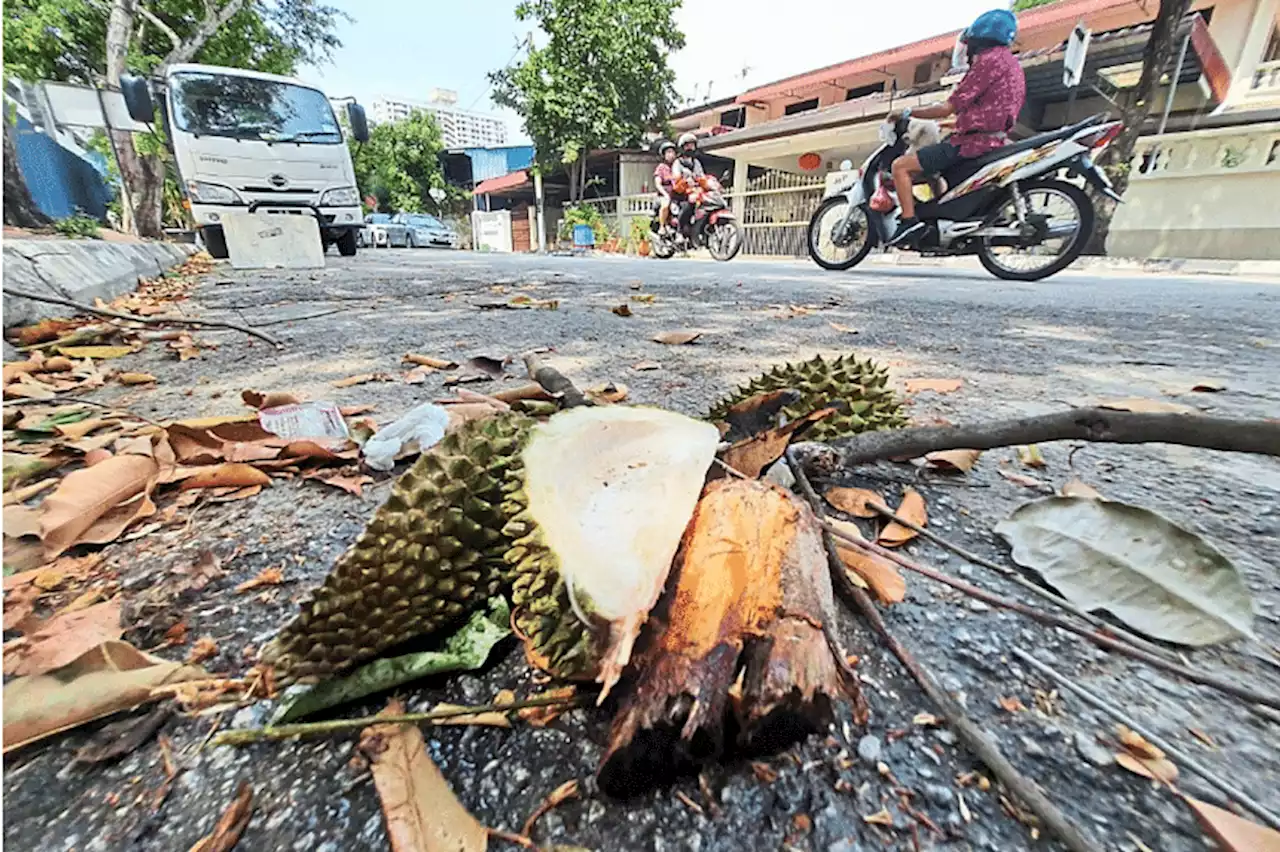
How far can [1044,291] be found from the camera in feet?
11.4

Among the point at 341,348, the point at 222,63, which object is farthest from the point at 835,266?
the point at 222,63

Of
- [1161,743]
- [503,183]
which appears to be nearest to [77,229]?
[1161,743]

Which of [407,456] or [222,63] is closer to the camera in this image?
[407,456]

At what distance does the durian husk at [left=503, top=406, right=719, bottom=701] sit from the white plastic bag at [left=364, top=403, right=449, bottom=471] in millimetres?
372

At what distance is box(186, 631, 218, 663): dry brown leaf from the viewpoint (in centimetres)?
50

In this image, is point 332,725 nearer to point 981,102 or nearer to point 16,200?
point 981,102

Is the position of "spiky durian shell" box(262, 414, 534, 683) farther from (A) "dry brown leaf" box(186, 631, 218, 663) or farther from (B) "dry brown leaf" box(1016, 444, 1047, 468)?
(B) "dry brown leaf" box(1016, 444, 1047, 468)

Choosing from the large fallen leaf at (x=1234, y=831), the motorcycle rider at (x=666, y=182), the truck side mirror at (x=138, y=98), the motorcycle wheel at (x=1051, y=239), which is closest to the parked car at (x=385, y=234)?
the motorcycle rider at (x=666, y=182)

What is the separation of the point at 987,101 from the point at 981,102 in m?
0.04

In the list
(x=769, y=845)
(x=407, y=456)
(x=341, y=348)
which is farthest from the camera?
(x=341, y=348)

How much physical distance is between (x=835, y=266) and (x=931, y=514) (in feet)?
17.9

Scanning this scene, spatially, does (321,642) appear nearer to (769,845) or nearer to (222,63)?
(769,845)

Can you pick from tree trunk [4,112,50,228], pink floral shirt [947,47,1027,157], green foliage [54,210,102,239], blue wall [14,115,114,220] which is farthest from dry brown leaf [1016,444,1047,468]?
blue wall [14,115,114,220]

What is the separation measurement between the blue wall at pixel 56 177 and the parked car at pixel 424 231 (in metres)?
6.66
